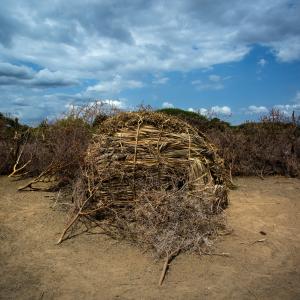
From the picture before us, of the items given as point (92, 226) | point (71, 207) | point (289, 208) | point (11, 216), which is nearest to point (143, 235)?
point (92, 226)

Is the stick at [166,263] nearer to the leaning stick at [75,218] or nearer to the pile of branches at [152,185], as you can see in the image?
the pile of branches at [152,185]

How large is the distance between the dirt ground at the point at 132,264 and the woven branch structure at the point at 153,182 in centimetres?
33

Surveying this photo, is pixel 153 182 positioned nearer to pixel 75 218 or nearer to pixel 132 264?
pixel 75 218

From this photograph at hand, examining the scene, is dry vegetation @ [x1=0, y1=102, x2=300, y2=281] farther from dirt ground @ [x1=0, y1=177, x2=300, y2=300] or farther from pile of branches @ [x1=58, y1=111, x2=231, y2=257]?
dirt ground @ [x1=0, y1=177, x2=300, y2=300]

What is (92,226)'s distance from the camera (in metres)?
6.55

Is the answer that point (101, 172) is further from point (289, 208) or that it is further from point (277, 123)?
point (277, 123)

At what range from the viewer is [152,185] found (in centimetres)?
659

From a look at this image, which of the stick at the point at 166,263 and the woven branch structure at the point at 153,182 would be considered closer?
the stick at the point at 166,263

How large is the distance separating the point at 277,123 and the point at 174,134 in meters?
7.78

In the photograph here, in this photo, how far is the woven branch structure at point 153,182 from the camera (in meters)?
6.07

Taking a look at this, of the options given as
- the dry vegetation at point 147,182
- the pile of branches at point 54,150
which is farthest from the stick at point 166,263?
the pile of branches at point 54,150

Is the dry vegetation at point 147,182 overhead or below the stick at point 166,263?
overhead

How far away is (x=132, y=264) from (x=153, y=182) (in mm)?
1600

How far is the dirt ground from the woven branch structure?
334 millimetres
